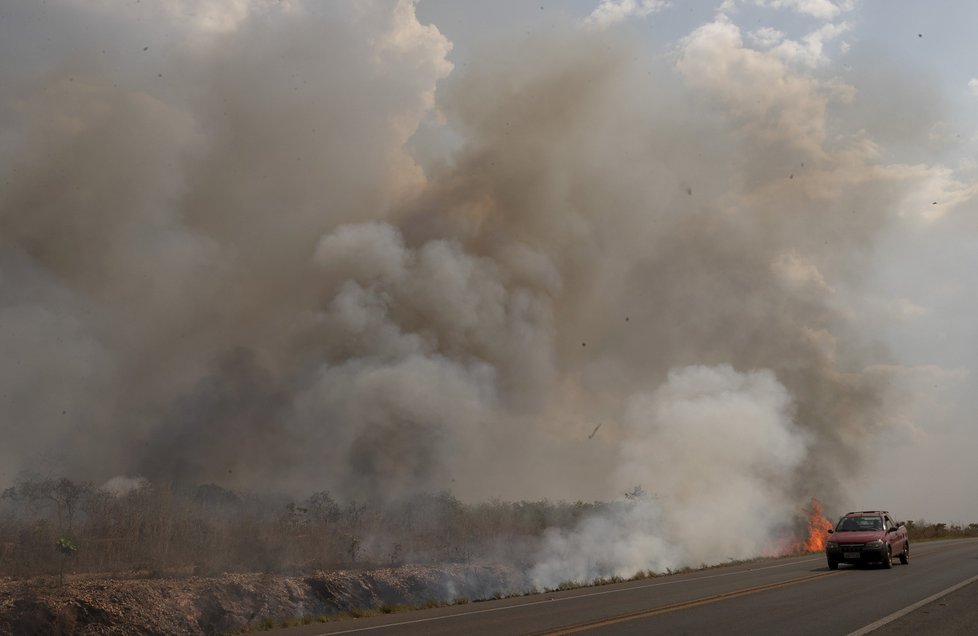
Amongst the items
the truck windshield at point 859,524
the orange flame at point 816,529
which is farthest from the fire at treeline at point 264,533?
the truck windshield at point 859,524

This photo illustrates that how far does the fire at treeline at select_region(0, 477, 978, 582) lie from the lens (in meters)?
42.8

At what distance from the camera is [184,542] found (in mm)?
47188

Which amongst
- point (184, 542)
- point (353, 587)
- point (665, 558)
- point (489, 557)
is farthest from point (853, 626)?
point (184, 542)

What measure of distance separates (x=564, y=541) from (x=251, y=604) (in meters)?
18.3

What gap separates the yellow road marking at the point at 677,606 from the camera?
40.4 ft

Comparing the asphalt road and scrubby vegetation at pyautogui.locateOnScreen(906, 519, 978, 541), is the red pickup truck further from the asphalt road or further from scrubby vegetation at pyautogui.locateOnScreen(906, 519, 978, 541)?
scrubby vegetation at pyautogui.locateOnScreen(906, 519, 978, 541)

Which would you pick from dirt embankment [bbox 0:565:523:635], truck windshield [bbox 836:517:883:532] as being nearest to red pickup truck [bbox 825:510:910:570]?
truck windshield [bbox 836:517:883:532]

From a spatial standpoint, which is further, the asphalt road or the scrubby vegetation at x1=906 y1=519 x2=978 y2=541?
the scrubby vegetation at x1=906 y1=519 x2=978 y2=541

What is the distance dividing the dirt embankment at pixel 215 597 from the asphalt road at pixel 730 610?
17.3 ft

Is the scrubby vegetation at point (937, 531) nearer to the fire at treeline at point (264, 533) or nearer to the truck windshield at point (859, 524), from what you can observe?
the fire at treeline at point (264, 533)

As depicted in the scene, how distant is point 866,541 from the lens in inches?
946

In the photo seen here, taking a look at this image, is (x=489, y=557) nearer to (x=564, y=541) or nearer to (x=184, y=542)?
(x=564, y=541)

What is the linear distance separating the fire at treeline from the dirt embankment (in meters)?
3.37

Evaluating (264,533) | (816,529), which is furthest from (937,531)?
(264,533)
